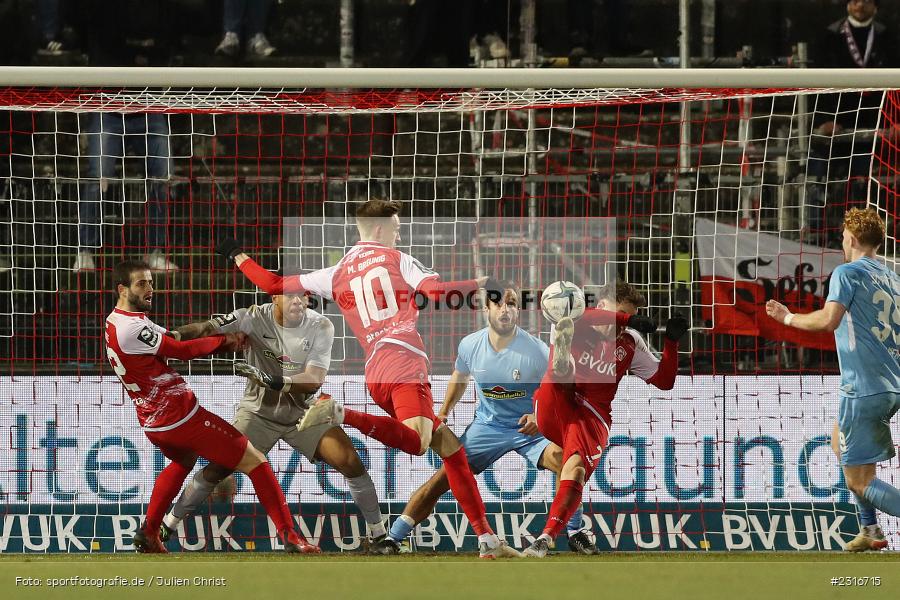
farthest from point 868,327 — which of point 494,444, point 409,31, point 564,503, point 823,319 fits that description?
point 409,31

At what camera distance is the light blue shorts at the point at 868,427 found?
6539 mm

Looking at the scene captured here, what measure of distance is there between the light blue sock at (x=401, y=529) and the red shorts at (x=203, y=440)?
3.09ft

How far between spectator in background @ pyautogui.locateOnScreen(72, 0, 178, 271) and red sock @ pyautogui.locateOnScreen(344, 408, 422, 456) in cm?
149

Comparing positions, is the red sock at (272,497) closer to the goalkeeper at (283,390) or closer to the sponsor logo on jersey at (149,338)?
the goalkeeper at (283,390)

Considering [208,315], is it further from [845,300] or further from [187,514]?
[845,300]

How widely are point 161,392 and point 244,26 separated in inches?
221

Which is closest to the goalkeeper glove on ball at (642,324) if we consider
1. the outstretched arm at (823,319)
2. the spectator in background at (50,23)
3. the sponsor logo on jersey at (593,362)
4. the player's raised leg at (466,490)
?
the sponsor logo on jersey at (593,362)

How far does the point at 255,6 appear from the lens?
11133 mm

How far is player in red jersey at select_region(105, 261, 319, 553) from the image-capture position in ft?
21.4

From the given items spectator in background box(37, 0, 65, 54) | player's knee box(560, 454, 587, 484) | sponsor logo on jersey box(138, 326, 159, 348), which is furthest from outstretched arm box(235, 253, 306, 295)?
spectator in background box(37, 0, 65, 54)

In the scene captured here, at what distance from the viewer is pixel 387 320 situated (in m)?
6.55

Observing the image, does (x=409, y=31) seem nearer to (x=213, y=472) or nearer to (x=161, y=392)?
(x=161, y=392)

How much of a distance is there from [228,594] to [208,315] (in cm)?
176

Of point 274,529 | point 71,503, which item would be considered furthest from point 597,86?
point 71,503
